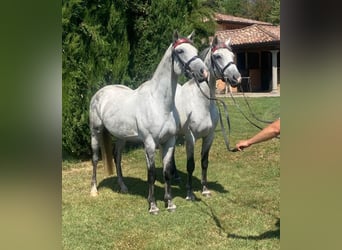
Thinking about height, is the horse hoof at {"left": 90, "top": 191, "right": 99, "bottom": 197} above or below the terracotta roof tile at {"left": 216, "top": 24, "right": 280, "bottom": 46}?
below

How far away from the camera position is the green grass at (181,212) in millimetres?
3584

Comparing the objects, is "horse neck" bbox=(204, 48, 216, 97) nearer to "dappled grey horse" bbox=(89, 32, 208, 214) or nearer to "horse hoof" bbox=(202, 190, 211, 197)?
"dappled grey horse" bbox=(89, 32, 208, 214)

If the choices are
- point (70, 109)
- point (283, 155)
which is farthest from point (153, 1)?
point (283, 155)

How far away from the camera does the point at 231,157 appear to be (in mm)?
7047

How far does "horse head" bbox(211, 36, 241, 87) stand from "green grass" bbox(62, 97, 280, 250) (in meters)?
1.41

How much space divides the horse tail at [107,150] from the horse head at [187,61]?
1.54m

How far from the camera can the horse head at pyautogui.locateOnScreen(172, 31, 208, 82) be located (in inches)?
156

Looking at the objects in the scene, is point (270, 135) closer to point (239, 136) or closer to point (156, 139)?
point (156, 139)

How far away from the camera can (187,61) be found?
3.98 metres

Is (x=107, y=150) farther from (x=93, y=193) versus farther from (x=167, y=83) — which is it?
(x=167, y=83)

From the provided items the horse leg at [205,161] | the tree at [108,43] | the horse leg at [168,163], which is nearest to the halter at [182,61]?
the horse leg at [168,163]

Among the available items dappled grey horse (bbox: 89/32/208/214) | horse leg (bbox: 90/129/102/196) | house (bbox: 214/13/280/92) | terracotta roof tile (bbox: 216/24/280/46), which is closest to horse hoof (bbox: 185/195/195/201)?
dappled grey horse (bbox: 89/32/208/214)

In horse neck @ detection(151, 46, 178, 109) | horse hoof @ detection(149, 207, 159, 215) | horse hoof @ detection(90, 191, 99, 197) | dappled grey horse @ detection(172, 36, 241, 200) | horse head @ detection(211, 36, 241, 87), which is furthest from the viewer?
horse hoof @ detection(90, 191, 99, 197)

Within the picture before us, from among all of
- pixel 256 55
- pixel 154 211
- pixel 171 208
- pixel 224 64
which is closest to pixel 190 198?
pixel 171 208
